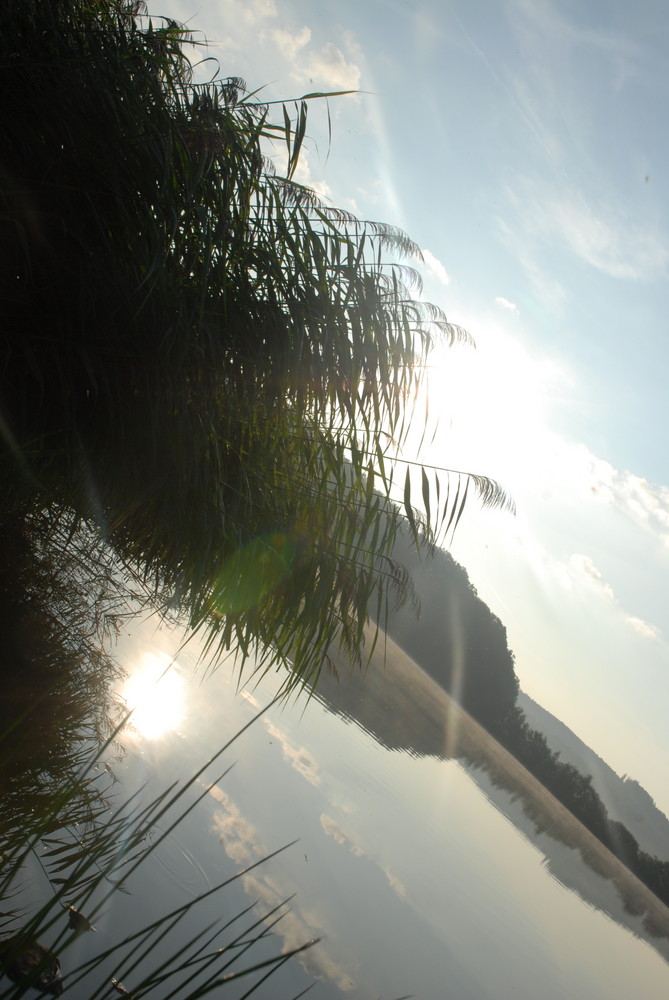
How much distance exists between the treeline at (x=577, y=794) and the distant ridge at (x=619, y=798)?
29 cm

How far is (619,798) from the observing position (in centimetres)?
2177

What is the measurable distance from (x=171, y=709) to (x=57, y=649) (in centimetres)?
244

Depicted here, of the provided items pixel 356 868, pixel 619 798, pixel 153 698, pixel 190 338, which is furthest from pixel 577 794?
pixel 190 338

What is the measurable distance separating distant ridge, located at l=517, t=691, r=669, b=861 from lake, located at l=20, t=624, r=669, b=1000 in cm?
792

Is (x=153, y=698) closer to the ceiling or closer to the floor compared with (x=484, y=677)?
closer to the floor

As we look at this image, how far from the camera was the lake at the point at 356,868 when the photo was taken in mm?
4320

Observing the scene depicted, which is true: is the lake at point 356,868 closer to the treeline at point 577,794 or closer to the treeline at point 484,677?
the treeline at point 577,794

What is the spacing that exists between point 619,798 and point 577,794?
3.21m

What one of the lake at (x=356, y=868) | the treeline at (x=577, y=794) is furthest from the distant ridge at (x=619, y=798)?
the lake at (x=356, y=868)

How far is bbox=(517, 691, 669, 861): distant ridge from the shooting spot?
1894 centimetres

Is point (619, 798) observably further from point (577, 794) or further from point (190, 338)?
point (190, 338)

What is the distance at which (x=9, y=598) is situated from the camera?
13.5ft

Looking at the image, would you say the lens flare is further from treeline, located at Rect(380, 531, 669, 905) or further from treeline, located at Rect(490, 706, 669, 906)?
treeline, located at Rect(490, 706, 669, 906)

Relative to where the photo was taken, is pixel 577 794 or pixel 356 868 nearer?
pixel 356 868
